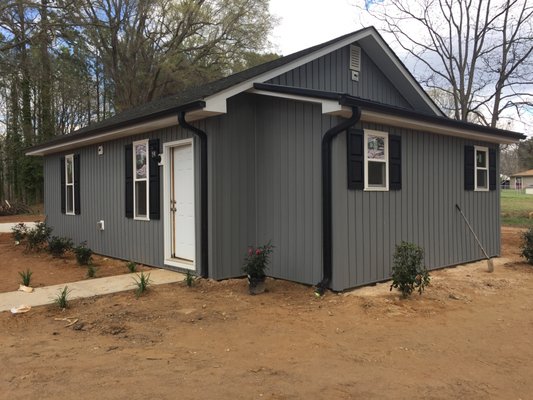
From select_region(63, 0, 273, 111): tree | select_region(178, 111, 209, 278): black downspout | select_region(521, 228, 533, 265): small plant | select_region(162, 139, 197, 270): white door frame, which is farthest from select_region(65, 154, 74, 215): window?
select_region(63, 0, 273, 111): tree

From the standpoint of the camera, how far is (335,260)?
6305 millimetres

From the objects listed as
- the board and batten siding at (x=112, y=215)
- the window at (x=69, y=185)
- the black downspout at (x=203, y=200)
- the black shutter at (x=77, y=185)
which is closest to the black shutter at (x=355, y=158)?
the black downspout at (x=203, y=200)

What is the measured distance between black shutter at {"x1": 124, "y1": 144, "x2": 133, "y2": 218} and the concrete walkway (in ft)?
5.45

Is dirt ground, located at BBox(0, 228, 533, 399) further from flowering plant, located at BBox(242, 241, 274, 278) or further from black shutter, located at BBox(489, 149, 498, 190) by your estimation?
black shutter, located at BBox(489, 149, 498, 190)

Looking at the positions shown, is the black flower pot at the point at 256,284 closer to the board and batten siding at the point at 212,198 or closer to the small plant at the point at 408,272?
the board and batten siding at the point at 212,198

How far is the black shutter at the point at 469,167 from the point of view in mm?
9070

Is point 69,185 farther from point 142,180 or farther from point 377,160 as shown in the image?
point 377,160

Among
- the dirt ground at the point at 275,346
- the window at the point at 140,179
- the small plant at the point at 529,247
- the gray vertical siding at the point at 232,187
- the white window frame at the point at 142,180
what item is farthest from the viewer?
the small plant at the point at 529,247

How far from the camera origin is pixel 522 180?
235ft

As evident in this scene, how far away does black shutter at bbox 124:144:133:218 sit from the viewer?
891 cm

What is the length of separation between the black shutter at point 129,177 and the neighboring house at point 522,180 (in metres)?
71.7

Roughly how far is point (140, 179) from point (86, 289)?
2.61m

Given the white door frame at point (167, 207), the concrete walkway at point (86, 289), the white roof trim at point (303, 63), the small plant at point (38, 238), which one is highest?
the white roof trim at point (303, 63)

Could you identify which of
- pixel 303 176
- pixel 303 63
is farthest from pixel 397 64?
pixel 303 176
